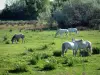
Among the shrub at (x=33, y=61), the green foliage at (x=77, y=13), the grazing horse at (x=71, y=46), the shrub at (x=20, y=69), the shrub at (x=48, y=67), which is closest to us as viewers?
the shrub at (x=20, y=69)

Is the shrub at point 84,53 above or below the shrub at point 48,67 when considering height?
below

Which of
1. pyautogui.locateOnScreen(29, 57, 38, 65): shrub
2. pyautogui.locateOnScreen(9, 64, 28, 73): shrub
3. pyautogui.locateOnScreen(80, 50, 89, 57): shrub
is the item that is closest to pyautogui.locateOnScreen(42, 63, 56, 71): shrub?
pyautogui.locateOnScreen(9, 64, 28, 73): shrub

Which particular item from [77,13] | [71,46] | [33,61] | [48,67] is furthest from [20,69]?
[77,13]

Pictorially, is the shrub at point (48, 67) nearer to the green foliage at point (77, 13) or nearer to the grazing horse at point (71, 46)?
the grazing horse at point (71, 46)

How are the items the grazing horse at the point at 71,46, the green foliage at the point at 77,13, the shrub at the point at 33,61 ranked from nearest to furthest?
the shrub at the point at 33,61 → the grazing horse at the point at 71,46 → the green foliage at the point at 77,13

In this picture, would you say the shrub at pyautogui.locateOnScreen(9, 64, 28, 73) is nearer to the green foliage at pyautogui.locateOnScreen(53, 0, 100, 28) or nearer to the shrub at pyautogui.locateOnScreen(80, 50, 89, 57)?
the shrub at pyautogui.locateOnScreen(80, 50, 89, 57)

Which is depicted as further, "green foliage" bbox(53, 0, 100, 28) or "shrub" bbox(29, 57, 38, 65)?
"green foliage" bbox(53, 0, 100, 28)

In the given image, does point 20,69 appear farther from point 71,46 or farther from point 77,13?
point 77,13

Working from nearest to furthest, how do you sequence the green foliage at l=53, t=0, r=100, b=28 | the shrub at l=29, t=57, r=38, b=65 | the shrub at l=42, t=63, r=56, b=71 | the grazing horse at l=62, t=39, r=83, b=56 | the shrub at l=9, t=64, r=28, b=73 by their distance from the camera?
the shrub at l=9, t=64, r=28, b=73
the shrub at l=42, t=63, r=56, b=71
the shrub at l=29, t=57, r=38, b=65
the grazing horse at l=62, t=39, r=83, b=56
the green foliage at l=53, t=0, r=100, b=28

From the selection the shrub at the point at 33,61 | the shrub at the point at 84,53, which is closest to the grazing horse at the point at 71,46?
the shrub at the point at 84,53

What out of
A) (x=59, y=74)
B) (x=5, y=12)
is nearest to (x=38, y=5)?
(x=5, y=12)

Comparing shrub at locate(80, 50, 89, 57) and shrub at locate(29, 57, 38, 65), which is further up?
shrub at locate(29, 57, 38, 65)

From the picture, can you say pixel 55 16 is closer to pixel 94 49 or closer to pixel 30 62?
pixel 94 49

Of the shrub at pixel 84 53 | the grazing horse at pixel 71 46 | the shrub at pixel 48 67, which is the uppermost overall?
the grazing horse at pixel 71 46
